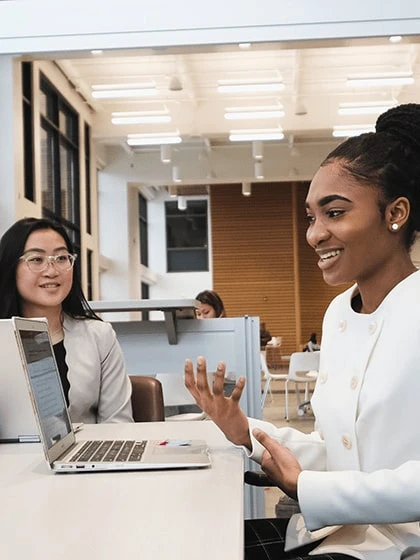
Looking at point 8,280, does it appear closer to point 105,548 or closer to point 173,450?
point 173,450

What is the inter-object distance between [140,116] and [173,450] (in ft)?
31.9

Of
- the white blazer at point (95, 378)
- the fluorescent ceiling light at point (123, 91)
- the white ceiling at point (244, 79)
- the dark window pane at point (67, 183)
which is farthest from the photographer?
the dark window pane at point (67, 183)

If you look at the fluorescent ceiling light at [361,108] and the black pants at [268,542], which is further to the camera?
the fluorescent ceiling light at [361,108]

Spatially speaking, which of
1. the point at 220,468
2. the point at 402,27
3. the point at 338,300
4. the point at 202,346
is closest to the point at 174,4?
the point at 402,27

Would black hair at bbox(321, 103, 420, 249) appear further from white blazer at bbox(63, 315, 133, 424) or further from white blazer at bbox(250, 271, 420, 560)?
white blazer at bbox(63, 315, 133, 424)

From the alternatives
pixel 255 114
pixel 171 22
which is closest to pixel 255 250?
pixel 255 114

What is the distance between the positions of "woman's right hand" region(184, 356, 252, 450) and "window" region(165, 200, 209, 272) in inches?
638

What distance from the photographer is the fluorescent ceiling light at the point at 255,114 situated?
1035cm

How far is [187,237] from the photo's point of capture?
58.9 feet

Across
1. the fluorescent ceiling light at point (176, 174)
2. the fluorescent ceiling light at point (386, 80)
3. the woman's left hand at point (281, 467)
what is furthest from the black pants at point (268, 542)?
the fluorescent ceiling light at point (176, 174)

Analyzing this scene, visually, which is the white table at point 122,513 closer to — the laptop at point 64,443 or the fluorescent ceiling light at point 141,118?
the laptop at point 64,443

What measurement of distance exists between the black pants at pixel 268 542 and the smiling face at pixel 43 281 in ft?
3.56

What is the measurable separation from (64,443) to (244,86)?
29.1ft

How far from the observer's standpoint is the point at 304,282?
16500 mm
